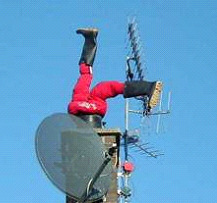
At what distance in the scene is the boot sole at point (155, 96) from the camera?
31531 millimetres

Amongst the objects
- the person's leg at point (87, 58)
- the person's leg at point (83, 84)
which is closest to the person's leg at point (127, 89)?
the person's leg at point (83, 84)

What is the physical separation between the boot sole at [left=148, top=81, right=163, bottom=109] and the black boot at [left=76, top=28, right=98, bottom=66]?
9.70 feet

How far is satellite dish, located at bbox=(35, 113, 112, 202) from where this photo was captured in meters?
22.6

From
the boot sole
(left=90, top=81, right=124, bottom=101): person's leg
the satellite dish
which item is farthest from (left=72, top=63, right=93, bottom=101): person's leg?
the satellite dish

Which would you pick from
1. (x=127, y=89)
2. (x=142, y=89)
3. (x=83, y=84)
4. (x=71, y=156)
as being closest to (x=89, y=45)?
(x=83, y=84)

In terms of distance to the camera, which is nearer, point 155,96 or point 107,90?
point 107,90

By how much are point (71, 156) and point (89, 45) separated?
925cm

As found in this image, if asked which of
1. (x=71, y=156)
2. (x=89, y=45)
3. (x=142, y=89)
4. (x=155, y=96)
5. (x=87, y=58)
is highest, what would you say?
(x=89, y=45)

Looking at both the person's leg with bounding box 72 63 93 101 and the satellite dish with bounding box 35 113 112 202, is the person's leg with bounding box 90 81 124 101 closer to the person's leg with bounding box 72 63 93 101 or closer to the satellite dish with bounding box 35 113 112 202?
the person's leg with bounding box 72 63 93 101

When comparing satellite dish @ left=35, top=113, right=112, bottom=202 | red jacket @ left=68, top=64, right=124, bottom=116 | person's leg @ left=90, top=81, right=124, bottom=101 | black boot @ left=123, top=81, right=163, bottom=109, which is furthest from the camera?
person's leg @ left=90, top=81, right=124, bottom=101

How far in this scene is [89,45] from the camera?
33.1 meters

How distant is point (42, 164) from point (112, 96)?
10.3 meters

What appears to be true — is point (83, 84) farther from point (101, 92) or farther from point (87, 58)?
point (87, 58)

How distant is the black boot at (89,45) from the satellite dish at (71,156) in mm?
7391
